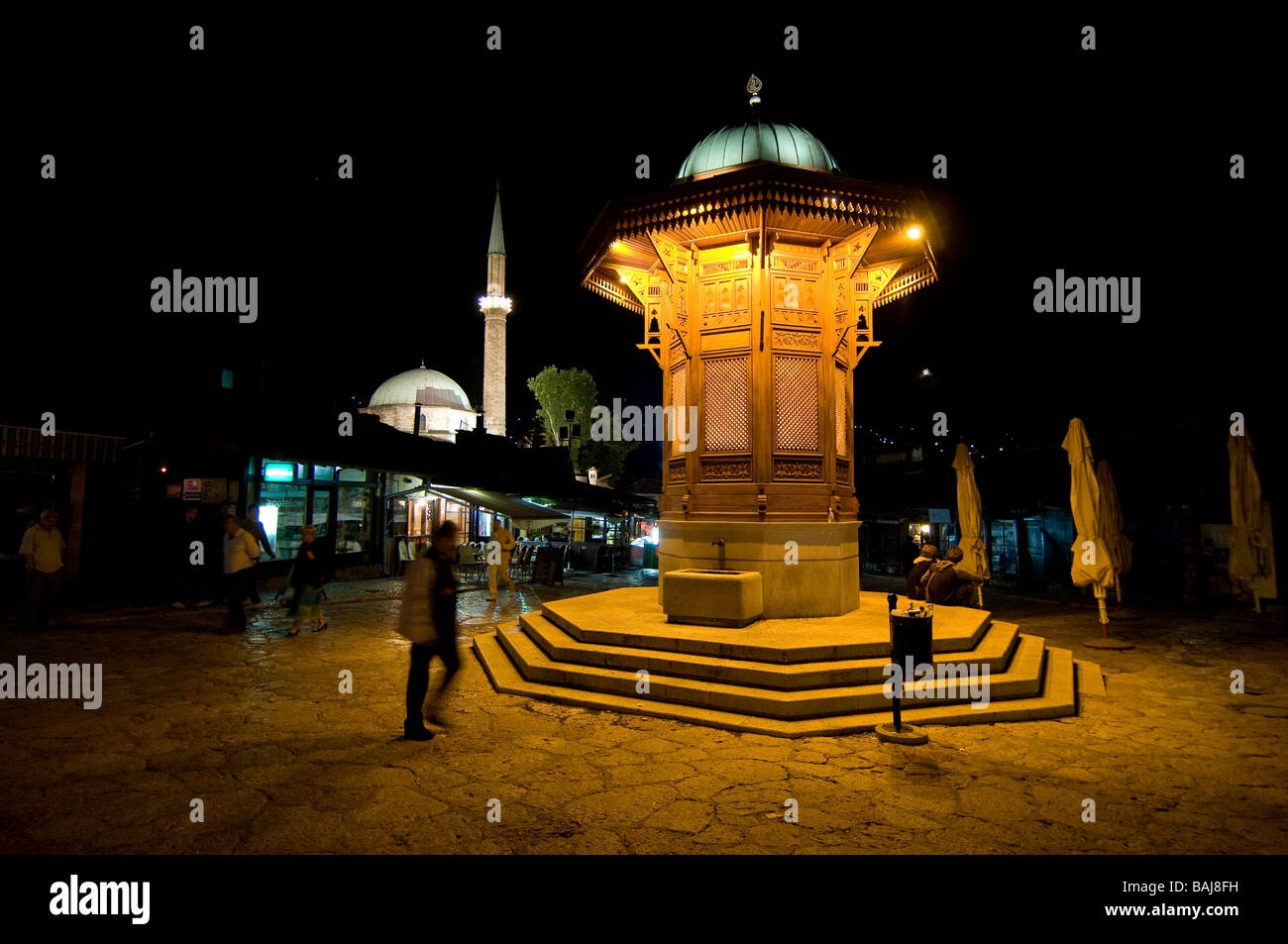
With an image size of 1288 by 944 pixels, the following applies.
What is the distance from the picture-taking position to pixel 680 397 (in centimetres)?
1016

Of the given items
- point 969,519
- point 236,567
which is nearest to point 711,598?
point 236,567

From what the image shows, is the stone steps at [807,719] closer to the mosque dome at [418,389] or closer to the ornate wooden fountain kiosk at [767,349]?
the ornate wooden fountain kiosk at [767,349]

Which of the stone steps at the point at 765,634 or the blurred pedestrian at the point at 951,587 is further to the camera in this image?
the blurred pedestrian at the point at 951,587

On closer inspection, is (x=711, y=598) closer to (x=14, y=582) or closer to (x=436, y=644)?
(x=436, y=644)

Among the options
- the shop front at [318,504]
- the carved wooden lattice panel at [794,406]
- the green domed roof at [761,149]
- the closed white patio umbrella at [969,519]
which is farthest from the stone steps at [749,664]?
the shop front at [318,504]

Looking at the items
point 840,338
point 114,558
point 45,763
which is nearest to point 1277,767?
point 840,338

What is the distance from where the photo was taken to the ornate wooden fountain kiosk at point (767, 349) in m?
8.64

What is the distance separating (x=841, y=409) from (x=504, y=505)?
12156 mm

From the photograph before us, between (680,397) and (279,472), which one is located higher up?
(680,397)

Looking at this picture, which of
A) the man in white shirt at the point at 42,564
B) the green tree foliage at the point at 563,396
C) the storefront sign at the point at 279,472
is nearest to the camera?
Result: the man in white shirt at the point at 42,564

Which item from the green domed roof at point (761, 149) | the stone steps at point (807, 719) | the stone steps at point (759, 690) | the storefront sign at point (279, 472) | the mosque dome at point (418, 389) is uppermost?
the mosque dome at point (418, 389)

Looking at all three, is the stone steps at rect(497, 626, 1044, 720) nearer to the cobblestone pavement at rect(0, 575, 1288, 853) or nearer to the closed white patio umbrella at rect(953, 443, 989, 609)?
the cobblestone pavement at rect(0, 575, 1288, 853)

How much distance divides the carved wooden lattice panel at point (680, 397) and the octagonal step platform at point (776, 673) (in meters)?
3.13

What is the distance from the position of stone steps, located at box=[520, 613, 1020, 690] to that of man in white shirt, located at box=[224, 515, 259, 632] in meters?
5.59
